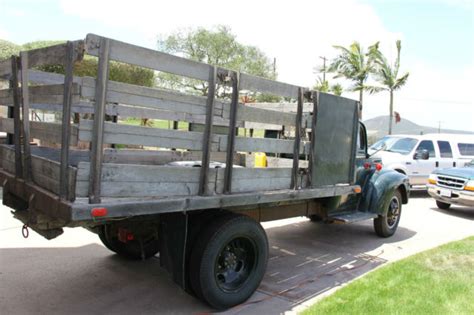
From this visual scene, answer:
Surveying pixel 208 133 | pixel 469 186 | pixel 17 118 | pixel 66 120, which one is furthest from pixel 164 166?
pixel 469 186

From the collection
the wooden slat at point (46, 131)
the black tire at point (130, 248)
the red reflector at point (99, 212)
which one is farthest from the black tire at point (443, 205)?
the wooden slat at point (46, 131)

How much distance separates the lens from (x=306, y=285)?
5.03 m

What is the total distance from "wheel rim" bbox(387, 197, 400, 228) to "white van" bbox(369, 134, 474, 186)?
4480mm

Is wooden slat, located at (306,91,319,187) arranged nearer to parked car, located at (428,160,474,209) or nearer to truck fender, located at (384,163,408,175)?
parked car, located at (428,160,474,209)

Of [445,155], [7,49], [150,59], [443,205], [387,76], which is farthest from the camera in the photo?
[387,76]

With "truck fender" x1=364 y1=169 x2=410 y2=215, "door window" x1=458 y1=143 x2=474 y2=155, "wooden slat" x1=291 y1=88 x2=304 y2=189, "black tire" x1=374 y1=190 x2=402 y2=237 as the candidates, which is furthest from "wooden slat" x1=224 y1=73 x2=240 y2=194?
"door window" x1=458 y1=143 x2=474 y2=155

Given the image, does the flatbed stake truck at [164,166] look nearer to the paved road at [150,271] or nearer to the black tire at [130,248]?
the black tire at [130,248]

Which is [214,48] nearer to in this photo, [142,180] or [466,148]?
[466,148]

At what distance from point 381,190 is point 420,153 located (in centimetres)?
601

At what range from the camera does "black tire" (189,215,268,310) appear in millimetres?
4066

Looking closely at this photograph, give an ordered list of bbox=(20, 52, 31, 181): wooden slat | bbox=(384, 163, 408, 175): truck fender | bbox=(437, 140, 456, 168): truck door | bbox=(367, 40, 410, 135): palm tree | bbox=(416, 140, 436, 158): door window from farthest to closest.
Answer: bbox=(367, 40, 410, 135): palm tree → bbox=(437, 140, 456, 168): truck door → bbox=(416, 140, 436, 158): door window → bbox=(384, 163, 408, 175): truck fender → bbox=(20, 52, 31, 181): wooden slat

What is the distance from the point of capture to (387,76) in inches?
928

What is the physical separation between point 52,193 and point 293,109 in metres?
3.22

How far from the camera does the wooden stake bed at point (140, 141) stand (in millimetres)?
3262
